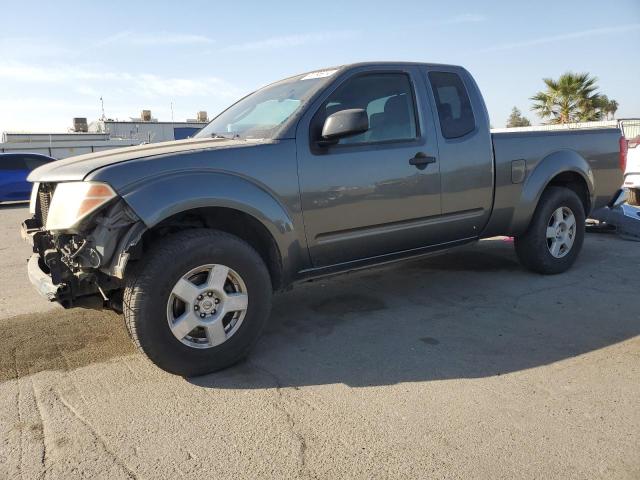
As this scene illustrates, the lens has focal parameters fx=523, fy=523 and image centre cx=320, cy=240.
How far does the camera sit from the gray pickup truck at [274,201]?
297cm

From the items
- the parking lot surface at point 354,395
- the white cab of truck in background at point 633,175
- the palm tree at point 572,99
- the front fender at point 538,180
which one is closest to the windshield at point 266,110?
the parking lot surface at point 354,395

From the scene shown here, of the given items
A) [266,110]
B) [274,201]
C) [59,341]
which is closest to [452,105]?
[266,110]

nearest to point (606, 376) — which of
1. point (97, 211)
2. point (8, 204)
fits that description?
point (97, 211)

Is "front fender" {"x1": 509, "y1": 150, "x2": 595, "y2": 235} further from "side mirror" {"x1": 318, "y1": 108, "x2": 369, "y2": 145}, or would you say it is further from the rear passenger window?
"side mirror" {"x1": 318, "y1": 108, "x2": 369, "y2": 145}

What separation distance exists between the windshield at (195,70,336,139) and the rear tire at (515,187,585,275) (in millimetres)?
2602

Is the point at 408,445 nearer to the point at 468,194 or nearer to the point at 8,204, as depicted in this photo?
the point at 468,194

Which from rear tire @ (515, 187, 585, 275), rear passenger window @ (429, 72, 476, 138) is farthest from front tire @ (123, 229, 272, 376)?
rear tire @ (515, 187, 585, 275)

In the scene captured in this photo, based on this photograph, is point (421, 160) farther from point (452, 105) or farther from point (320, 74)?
point (320, 74)

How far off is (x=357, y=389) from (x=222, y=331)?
0.88 m

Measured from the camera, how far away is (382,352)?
3529mm

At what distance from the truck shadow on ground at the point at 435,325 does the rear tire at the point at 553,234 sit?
0.15m

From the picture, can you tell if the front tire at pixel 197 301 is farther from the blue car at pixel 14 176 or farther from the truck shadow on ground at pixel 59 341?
the blue car at pixel 14 176

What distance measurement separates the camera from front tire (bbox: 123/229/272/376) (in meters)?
2.96

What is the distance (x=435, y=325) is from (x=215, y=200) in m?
1.97
